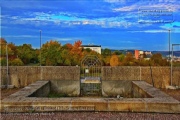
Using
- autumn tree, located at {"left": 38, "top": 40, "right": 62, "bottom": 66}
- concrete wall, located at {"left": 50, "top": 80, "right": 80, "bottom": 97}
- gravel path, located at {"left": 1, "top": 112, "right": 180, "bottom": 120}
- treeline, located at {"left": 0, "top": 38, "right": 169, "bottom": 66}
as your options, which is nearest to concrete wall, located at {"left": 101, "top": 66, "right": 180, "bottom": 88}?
concrete wall, located at {"left": 50, "top": 80, "right": 80, "bottom": 97}

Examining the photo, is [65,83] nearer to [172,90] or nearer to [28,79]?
[28,79]

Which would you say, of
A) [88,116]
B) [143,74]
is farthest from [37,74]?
[88,116]

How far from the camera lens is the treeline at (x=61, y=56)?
28.6 m

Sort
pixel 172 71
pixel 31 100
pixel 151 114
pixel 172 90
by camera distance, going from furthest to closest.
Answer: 1. pixel 172 71
2. pixel 172 90
3. pixel 31 100
4. pixel 151 114

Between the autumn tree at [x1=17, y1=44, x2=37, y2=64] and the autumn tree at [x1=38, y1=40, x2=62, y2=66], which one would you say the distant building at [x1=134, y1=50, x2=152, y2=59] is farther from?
the autumn tree at [x1=38, y1=40, x2=62, y2=66]

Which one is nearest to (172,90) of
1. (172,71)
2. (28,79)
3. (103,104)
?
(172,71)

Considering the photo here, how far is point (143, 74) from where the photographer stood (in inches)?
456

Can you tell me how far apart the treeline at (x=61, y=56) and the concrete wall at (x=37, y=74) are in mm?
13929

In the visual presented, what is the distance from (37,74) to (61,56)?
30901 mm

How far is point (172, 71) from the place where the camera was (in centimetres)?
1155

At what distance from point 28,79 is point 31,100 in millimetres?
5088

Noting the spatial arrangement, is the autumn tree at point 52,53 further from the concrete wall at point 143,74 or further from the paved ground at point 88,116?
the paved ground at point 88,116

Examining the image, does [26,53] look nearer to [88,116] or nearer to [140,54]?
[140,54]

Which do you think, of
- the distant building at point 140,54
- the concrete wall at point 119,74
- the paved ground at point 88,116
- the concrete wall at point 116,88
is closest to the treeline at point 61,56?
the distant building at point 140,54
